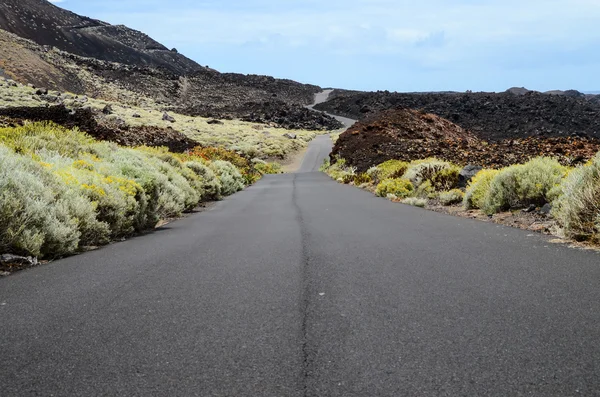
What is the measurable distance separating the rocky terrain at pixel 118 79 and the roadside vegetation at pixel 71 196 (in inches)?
2418

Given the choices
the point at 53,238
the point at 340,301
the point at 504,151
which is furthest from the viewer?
the point at 504,151

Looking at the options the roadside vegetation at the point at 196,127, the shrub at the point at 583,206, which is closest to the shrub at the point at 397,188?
the shrub at the point at 583,206

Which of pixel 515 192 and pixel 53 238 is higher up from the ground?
pixel 515 192

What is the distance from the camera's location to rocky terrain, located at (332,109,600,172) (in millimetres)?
19406

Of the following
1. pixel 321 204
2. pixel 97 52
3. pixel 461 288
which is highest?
pixel 97 52

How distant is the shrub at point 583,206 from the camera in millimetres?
7883

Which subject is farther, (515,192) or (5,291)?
(515,192)

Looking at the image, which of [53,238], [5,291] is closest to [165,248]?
[53,238]

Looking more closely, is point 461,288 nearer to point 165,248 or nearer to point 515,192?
point 165,248

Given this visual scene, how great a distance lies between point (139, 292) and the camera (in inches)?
222

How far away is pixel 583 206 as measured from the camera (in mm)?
8070

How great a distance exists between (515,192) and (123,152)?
12.3m

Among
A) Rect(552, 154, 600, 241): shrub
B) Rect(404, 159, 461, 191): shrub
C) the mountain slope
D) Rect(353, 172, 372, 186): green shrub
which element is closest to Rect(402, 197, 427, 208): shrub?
Rect(404, 159, 461, 191): shrub

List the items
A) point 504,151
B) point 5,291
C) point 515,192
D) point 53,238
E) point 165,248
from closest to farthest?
point 5,291 < point 53,238 < point 165,248 < point 515,192 < point 504,151
